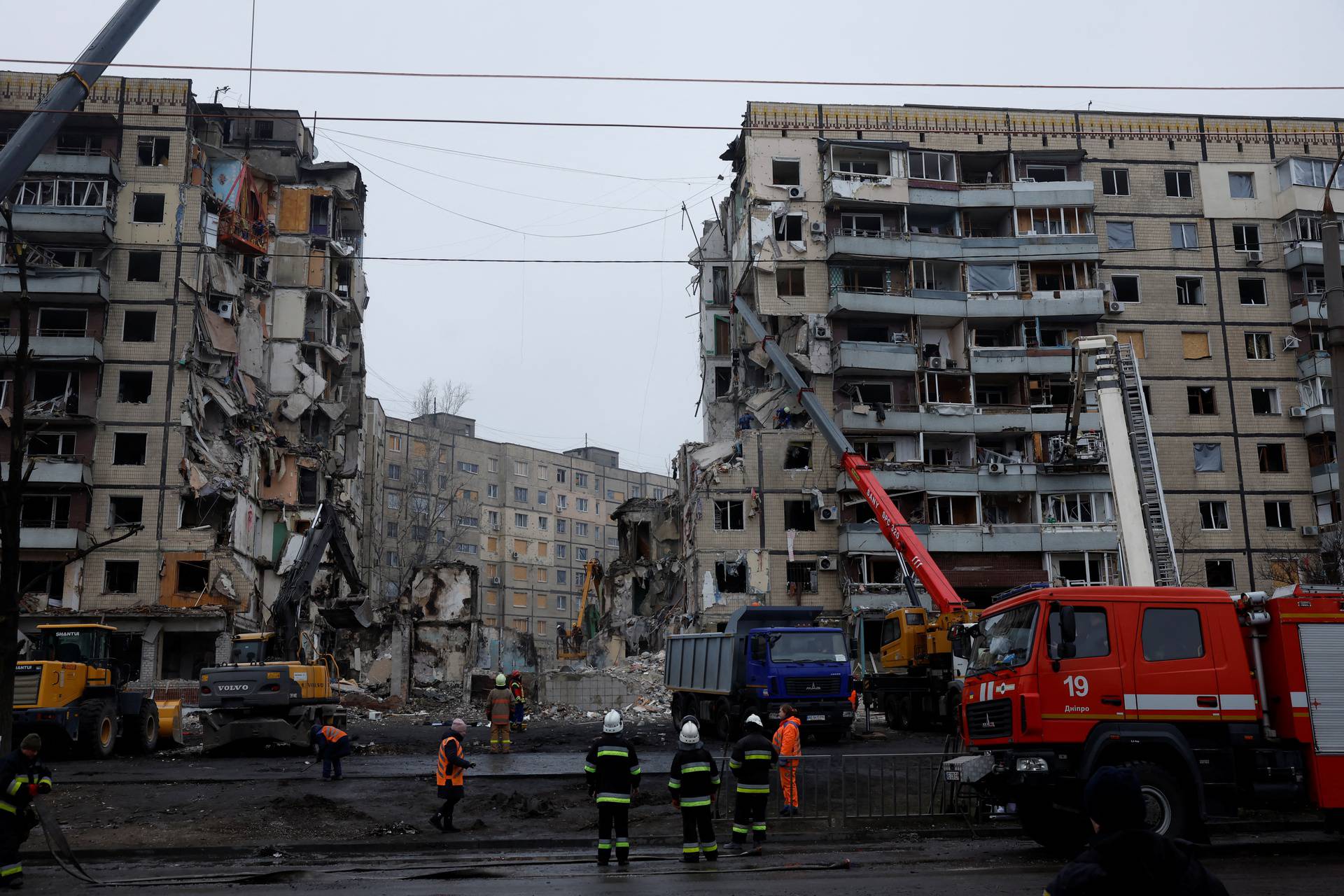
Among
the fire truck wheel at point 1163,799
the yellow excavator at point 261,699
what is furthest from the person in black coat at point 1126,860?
the yellow excavator at point 261,699

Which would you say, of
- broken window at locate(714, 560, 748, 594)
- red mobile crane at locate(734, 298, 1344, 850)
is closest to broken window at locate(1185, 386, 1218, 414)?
broken window at locate(714, 560, 748, 594)

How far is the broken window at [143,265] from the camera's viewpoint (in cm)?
4975

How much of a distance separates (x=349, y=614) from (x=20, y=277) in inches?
856

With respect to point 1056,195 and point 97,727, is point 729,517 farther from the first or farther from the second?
point 97,727

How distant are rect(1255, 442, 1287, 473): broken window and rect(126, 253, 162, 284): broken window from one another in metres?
50.0

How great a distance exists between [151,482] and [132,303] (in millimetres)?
7954

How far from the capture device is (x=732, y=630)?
29.2 meters

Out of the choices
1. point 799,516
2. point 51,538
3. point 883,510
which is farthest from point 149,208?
point 883,510

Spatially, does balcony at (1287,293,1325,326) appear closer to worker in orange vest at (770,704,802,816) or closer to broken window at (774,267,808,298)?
broken window at (774,267,808,298)

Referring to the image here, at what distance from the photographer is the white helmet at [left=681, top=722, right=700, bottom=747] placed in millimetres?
13055

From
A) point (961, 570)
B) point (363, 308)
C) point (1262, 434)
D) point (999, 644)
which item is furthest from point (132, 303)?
point (1262, 434)

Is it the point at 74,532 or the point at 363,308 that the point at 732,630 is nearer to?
the point at 74,532

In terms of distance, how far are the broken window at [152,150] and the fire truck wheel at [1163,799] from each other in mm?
49894

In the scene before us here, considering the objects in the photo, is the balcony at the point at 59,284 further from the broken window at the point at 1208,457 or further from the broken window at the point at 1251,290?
the broken window at the point at 1251,290
